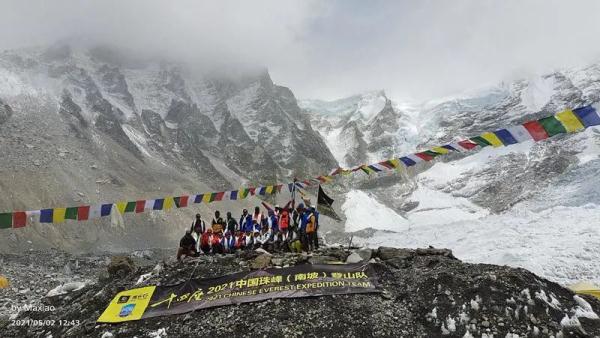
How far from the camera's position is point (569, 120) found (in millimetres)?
11008

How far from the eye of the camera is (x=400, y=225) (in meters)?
109

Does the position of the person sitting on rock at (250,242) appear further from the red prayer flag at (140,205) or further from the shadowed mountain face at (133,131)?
the shadowed mountain face at (133,131)

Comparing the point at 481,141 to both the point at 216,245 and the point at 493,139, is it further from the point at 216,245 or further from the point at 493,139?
the point at 216,245

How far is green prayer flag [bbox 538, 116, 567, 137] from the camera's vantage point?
11.3 metres

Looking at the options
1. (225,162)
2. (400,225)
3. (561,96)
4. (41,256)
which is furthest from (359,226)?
(561,96)

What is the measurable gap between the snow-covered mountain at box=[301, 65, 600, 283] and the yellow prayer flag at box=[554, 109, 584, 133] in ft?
103

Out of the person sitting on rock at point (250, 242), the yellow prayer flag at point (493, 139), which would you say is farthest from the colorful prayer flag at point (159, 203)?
Answer: the yellow prayer flag at point (493, 139)

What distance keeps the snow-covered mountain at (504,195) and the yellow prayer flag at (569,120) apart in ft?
103

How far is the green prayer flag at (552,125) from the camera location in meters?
11.3

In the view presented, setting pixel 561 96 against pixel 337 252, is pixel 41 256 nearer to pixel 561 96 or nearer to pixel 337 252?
pixel 337 252

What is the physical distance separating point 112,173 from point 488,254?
1940 inches

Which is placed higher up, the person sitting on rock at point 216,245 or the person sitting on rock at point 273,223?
the person sitting on rock at point 273,223

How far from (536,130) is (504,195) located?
138524mm

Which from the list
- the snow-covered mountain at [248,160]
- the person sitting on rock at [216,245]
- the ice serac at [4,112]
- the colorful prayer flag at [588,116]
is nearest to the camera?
the colorful prayer flag at [588,116]
